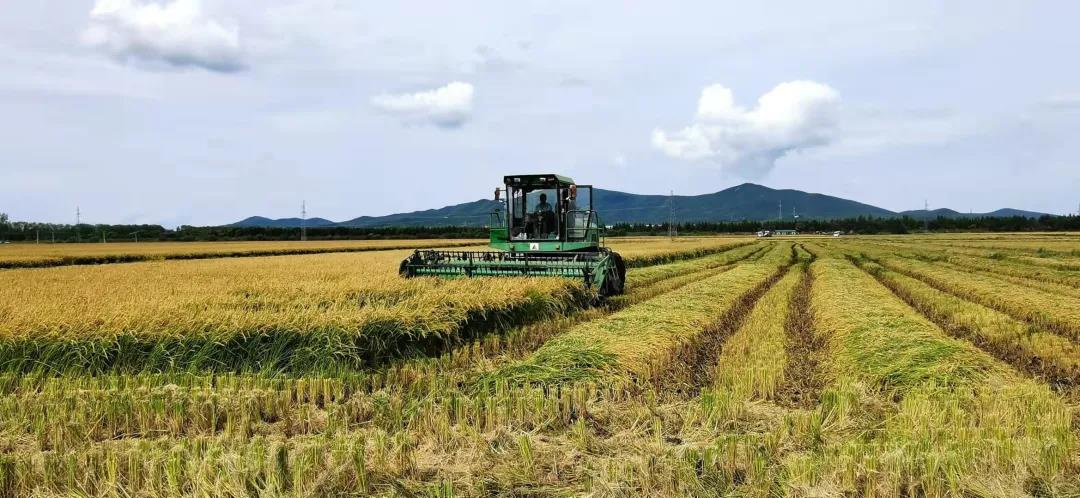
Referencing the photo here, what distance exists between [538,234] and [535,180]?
1.23 m

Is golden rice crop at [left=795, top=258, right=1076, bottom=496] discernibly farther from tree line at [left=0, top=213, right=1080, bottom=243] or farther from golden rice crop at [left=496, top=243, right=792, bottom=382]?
tree line at [left=0, top=213, right=1080, bottom=243]

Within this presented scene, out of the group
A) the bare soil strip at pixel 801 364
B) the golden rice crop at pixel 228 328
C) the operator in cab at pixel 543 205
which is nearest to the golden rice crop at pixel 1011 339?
the bare soil strip at pixel 801 364

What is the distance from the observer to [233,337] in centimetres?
718

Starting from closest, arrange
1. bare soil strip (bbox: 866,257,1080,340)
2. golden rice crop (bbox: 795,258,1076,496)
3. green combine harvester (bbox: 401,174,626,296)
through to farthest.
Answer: golden rice crop (bbox: 795,258,1076,496) → bare soil strip (bbox: 866,257,1080,340) → green combine harvester (bbox: 401,174,626,296)

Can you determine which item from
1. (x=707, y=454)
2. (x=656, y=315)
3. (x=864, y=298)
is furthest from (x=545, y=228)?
(x=707, y=454)

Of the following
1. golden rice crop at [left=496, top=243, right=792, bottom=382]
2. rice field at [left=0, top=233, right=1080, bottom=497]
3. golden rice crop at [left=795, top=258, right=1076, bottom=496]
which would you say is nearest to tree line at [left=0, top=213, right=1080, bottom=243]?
golden rice crop at [left=496, top=243, right=792, bottom=382]

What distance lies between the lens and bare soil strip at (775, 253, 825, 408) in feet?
19.8

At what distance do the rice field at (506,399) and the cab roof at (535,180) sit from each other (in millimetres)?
4664

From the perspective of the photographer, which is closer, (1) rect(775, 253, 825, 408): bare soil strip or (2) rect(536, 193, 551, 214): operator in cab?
(1) rect(775, 253, 825, 408): bare soil strip

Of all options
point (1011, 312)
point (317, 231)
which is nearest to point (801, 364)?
point (1011, 312)

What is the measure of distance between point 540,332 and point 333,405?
14.1 feet

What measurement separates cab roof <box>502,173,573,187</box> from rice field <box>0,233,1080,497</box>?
4.66 meters

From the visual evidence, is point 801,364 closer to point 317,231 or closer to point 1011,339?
point 1011,339

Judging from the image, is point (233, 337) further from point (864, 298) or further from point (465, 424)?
point (864, 298)
